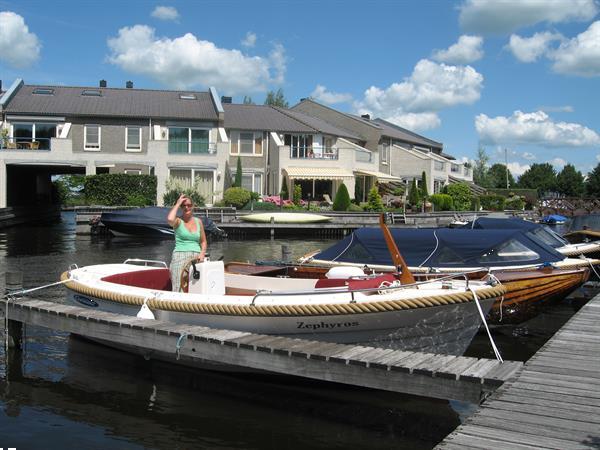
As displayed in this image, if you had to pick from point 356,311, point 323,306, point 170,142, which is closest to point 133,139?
point 170,142

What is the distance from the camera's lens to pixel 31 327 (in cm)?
1289

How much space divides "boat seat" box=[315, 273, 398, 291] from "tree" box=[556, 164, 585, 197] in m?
121

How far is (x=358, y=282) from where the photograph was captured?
10.1 m

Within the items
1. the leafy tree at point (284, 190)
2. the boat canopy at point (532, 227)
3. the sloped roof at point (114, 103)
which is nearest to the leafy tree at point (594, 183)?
the leafy tree at point (284, 190)

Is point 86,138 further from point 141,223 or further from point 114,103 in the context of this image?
point 141,223

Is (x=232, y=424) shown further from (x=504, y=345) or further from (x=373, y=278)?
(x=504, y=345)

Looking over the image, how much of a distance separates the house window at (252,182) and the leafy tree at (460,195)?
1635 centimetres

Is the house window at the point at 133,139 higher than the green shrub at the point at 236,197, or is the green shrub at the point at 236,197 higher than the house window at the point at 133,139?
the house window at the point at 133,139

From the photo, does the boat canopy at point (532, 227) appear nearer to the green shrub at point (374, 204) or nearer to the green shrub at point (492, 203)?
the green shrub at point (374, 204)

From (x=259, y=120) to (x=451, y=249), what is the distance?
39492 millimetres

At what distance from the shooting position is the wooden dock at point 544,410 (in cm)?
568

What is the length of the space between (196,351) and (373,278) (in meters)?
3.27

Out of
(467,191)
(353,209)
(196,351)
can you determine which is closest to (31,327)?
(196,351)

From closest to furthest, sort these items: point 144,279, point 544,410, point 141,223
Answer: point 544,410, point 144,279, point 141,223
